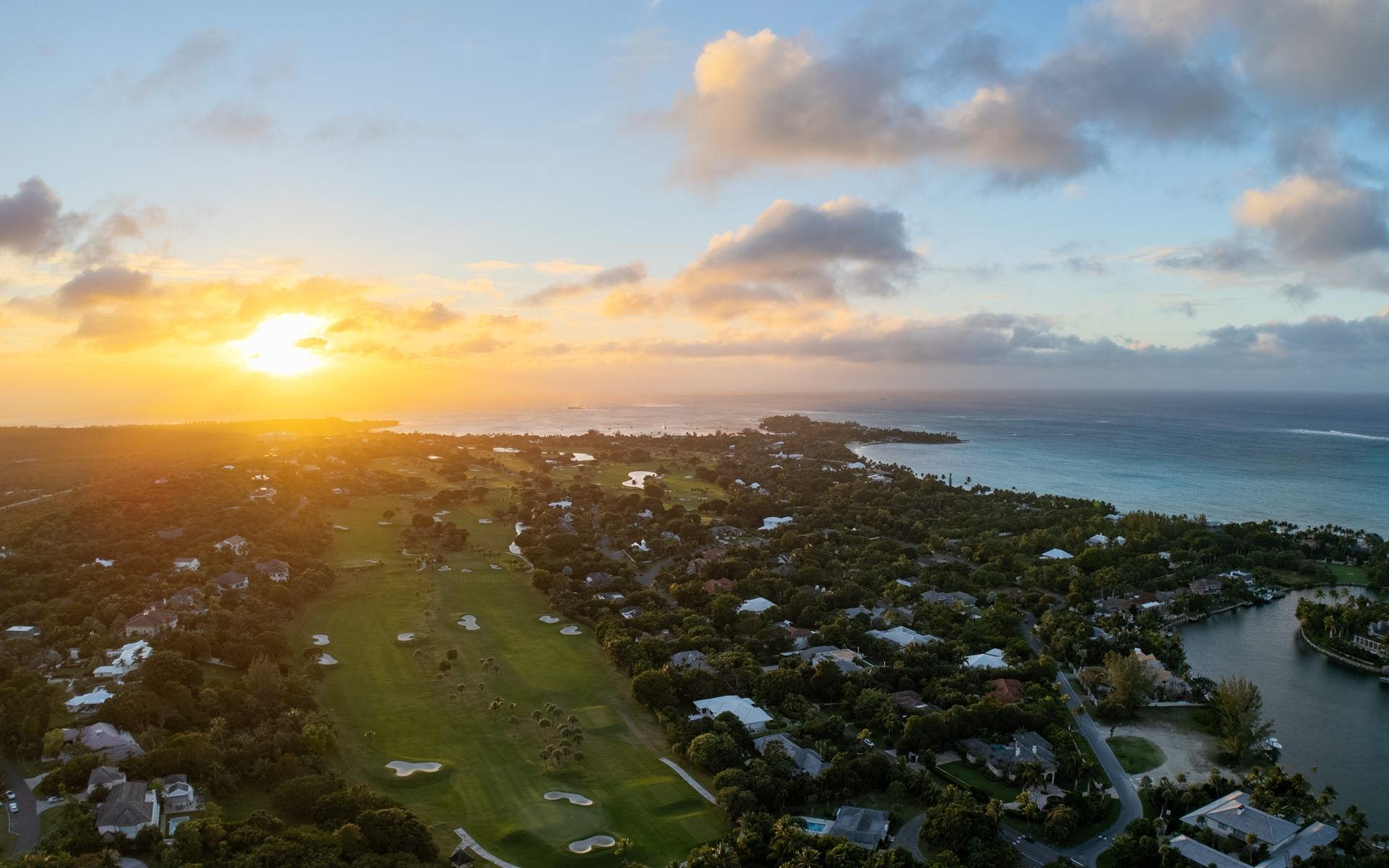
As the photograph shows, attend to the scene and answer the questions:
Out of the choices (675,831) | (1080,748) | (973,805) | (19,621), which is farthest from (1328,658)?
(19,621)

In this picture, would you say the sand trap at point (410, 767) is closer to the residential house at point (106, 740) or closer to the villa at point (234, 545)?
the residential house at point (106, 740)

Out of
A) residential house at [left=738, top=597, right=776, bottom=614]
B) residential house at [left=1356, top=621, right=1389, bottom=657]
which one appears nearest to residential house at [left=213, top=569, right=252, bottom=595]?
residential house at [left=738, top=597, right=776, bottom=614]

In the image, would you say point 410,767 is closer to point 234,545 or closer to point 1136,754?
point 1136,754

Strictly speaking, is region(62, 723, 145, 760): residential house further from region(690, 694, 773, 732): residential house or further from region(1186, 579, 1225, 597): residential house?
region(1186, 579, 1225, 597): residential house

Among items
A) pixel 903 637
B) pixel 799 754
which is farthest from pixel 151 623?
pixel 903 637

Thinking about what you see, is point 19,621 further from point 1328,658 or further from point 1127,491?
point 1127,491
